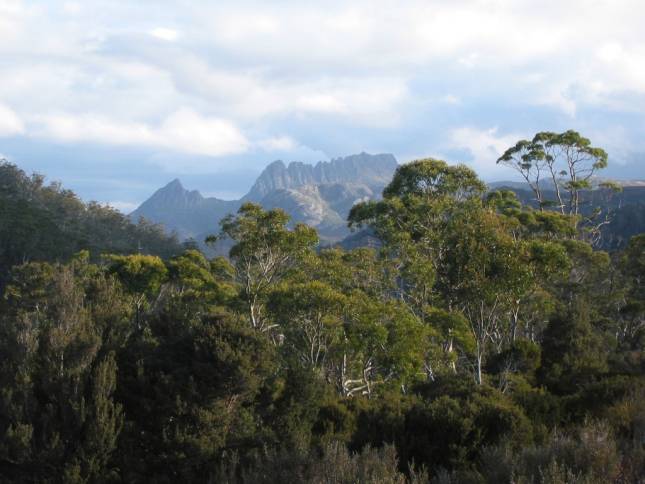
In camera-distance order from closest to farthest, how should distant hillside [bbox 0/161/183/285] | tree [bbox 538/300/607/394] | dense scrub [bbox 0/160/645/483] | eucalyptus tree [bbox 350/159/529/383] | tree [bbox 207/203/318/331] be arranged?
dense scrub [bbox 0/160/645/483]
eucalyptus tree [bbox 350/159/529/383]
tree [bbox 538/300/607/394]
tree [bbox 207/203/318/331]
distant hillside [bbox 0/161/183/285]

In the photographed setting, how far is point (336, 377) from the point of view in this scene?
2059 centimetres

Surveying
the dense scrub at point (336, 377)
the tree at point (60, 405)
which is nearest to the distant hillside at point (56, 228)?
the dense scrub at point (336, 377)

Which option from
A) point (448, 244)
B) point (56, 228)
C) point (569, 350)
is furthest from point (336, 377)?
point (56, 228)

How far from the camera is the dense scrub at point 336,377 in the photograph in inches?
388

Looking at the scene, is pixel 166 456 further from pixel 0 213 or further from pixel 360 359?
pixel 0 213

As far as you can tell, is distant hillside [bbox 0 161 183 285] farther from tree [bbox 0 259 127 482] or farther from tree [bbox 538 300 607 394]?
tree [bbox 0 259 127 482]

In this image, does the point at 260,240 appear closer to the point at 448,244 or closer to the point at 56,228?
the point at 448,244

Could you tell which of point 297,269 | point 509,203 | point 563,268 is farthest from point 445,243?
point 509,203

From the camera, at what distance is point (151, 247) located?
8275cm

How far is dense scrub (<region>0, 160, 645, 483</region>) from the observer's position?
388 inches

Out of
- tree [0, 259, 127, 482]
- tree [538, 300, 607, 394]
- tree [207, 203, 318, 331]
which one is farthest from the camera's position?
tree [207, 203, 318, 331]

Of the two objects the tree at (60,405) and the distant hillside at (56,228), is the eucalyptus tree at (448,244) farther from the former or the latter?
the distant hillside at (56,228)

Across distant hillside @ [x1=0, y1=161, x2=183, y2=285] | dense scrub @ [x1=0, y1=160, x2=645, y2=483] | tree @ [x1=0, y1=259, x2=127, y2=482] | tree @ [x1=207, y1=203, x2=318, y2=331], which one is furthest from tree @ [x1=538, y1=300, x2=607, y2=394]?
distant hillside @ [x1=0, y1=161, x2=183, y2=285]

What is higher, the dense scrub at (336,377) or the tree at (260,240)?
the tree at (260,240)
